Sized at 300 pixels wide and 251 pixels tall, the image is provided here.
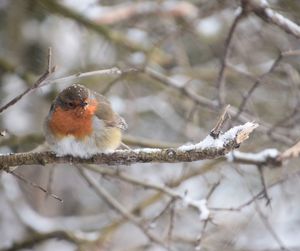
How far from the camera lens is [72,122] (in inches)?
144

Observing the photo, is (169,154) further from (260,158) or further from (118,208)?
(118,208)

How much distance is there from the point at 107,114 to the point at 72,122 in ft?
1.05

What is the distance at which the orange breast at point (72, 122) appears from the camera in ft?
11.9

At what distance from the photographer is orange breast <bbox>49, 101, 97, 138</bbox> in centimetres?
364

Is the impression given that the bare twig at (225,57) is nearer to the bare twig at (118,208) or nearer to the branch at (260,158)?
the branch at (260,158)

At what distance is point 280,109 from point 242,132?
4.92m

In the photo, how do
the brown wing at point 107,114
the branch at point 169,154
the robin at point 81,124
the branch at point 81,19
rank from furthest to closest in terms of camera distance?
the branch at point 81,19, the brown wing at point 107,114, the robin at point 81,124, the branch at point 169,154

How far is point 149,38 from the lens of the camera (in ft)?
28.4

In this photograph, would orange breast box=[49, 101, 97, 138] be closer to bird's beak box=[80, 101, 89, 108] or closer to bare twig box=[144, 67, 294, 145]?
bird's beak box=[80, 101, 89, 108]

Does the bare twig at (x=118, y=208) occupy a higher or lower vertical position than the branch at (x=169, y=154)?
higher

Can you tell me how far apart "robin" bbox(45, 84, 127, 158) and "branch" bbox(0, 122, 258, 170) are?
0.22 metres

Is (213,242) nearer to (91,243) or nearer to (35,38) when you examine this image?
(91,243)

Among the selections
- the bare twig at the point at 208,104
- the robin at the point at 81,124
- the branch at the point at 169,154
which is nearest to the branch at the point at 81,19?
the bare twig at the point at 208,104

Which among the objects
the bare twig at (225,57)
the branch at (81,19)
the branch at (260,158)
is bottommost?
the branch at (260,158)
